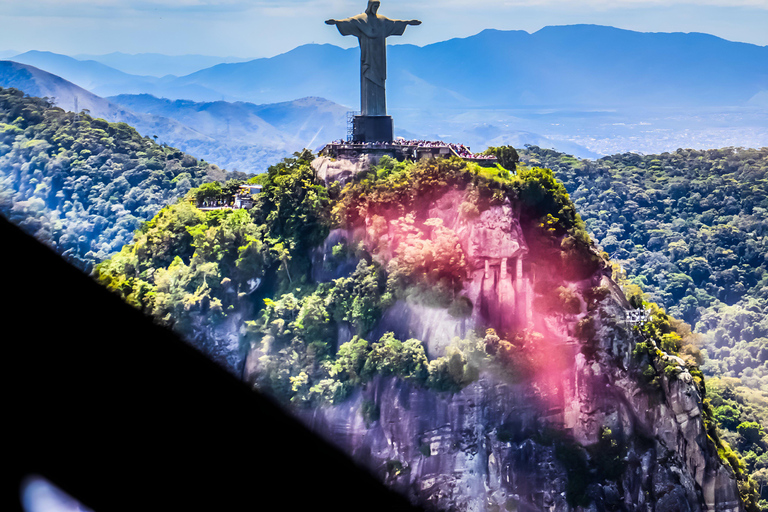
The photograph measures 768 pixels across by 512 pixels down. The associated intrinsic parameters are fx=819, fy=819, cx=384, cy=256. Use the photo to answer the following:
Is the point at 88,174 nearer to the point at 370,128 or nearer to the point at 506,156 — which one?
the point at 370,128

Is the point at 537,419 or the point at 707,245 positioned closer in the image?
the point at 537,419

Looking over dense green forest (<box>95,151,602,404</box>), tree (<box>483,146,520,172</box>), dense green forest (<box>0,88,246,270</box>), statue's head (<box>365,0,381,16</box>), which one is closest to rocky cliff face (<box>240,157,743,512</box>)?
dense green forest (<box>95,151,602,404</box>)

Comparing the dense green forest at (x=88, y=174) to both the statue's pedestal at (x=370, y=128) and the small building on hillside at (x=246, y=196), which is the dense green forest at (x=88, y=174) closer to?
the small building on hillside at (x=246, y=196)

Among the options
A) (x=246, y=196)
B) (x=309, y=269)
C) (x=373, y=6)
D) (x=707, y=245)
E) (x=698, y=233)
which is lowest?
(x=707, y=245)

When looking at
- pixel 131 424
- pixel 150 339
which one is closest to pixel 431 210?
pixel 150 339

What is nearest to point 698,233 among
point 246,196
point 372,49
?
point 372,49

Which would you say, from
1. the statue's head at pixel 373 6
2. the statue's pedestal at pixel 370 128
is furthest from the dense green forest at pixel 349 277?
the statue's head at pixel 373 6

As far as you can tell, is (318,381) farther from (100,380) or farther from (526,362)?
(100,380)
